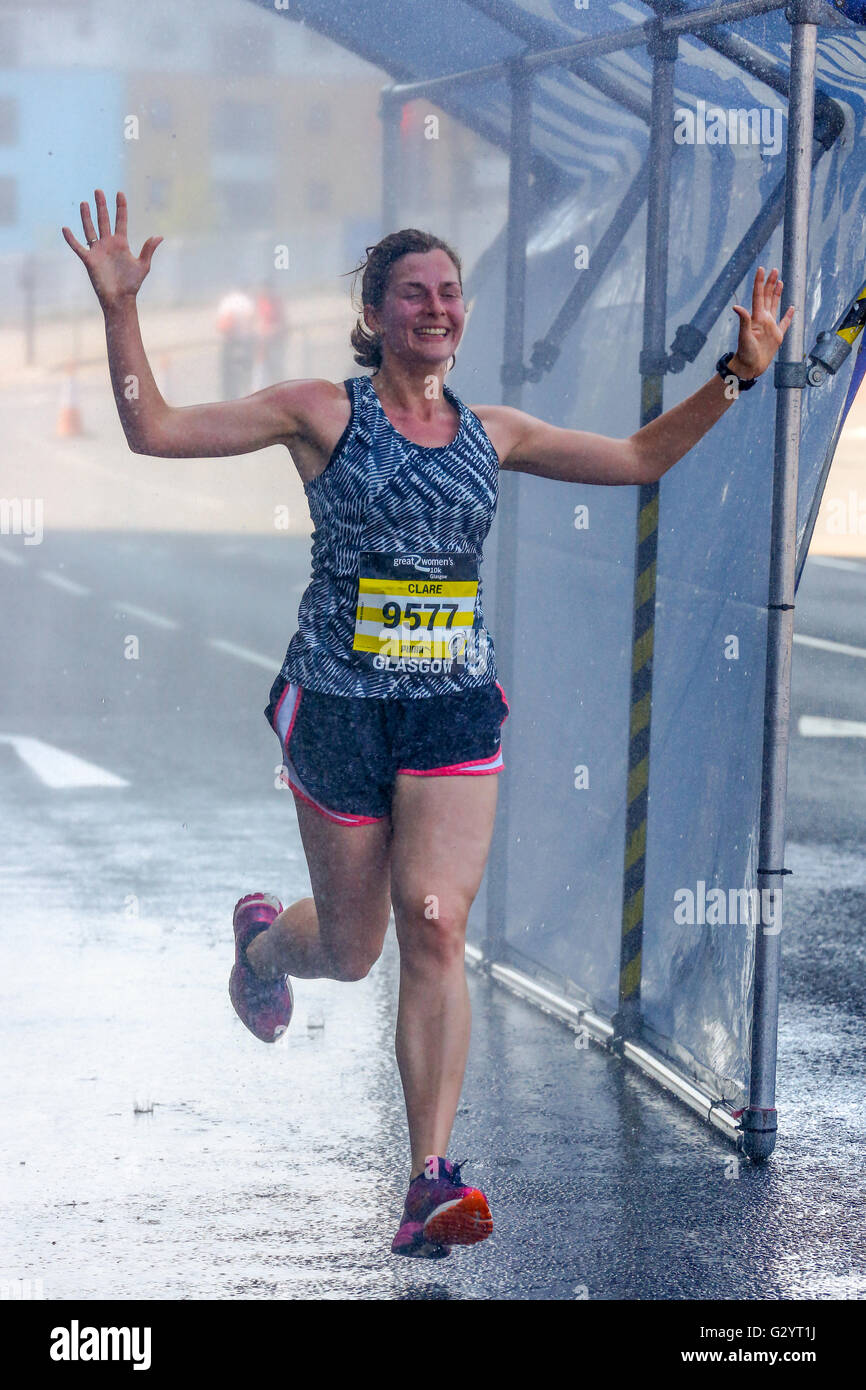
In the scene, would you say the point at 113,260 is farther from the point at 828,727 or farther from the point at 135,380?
the point at 828,727

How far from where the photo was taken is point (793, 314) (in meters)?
4.44

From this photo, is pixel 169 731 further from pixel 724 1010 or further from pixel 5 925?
pixel 724 1010

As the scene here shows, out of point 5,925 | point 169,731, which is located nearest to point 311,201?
point 169,731

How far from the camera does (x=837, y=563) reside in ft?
66.9

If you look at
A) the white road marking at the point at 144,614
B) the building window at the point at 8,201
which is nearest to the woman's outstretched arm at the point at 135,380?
the white road marking at the point at 144,614

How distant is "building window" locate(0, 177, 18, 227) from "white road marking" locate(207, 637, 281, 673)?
1921 inches

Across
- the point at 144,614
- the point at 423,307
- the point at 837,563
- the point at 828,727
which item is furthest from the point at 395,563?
the point at 837,563

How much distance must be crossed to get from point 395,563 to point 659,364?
1.50 meters

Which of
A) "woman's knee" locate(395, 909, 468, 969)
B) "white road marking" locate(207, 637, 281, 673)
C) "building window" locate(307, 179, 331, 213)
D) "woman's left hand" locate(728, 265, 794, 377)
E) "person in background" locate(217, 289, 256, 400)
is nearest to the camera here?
"woman's knee" locate(395, 909, 468, 969)

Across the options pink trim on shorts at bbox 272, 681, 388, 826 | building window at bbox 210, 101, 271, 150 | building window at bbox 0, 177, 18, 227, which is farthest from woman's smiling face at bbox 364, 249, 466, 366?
building window at bbox 210, 101, 271, 150

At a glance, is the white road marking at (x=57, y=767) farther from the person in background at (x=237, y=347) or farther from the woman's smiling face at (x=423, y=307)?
the person in background at (x=237, y=347)

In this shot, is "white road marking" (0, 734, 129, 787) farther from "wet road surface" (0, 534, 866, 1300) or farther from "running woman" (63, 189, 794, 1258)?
"running woman" (63, 189, 794, 1258)

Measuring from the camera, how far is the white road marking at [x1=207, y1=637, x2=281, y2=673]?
1325cm

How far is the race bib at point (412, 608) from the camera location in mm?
3947
